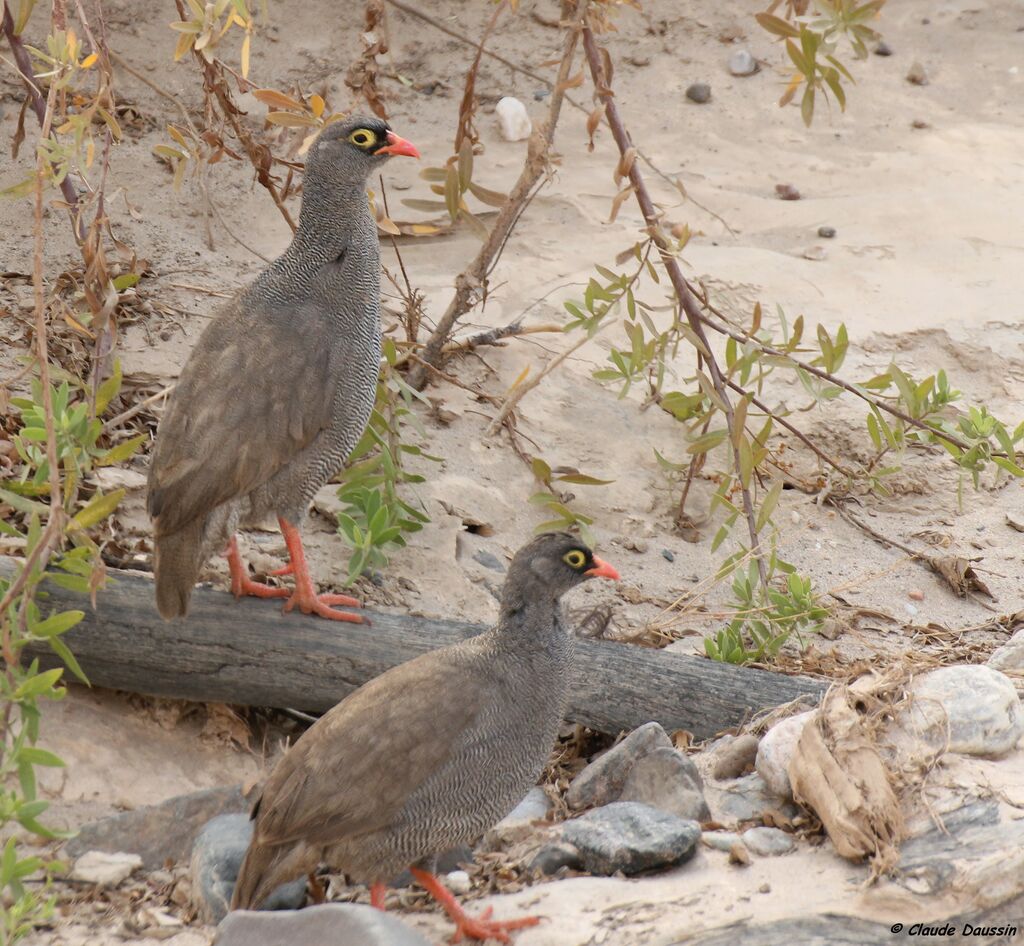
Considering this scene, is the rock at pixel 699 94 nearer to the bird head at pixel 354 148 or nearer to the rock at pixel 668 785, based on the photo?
the bird head at pixel 354 148

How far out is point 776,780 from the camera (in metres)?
4.12

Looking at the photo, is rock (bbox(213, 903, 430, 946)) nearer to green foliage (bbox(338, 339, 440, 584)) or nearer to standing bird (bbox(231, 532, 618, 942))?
standing bird (bbox(231, 532, 618, 942))

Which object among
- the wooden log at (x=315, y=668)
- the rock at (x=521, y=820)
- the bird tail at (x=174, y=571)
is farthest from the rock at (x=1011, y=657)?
the bird tail at (x=174, y=571)

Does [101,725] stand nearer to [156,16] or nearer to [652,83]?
[156,16]

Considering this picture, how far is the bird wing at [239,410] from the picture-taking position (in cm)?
454

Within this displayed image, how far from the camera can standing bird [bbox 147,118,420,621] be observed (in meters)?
4.55

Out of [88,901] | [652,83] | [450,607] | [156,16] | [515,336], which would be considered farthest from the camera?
[652,83]

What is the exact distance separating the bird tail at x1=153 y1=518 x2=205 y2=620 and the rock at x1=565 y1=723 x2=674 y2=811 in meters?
1.36

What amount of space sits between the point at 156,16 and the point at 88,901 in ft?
20.6

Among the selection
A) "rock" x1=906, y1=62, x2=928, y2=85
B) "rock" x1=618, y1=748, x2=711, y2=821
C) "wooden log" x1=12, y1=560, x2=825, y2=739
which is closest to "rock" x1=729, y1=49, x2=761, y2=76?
"rock" x1=906, y1=62, x2=928, y2=85

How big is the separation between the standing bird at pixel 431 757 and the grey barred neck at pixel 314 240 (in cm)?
153

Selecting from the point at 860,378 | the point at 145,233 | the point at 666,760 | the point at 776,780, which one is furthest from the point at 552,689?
the point at 145,233

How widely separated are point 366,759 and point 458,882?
62 cm

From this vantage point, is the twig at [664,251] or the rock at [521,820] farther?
the twig at [664,251]
